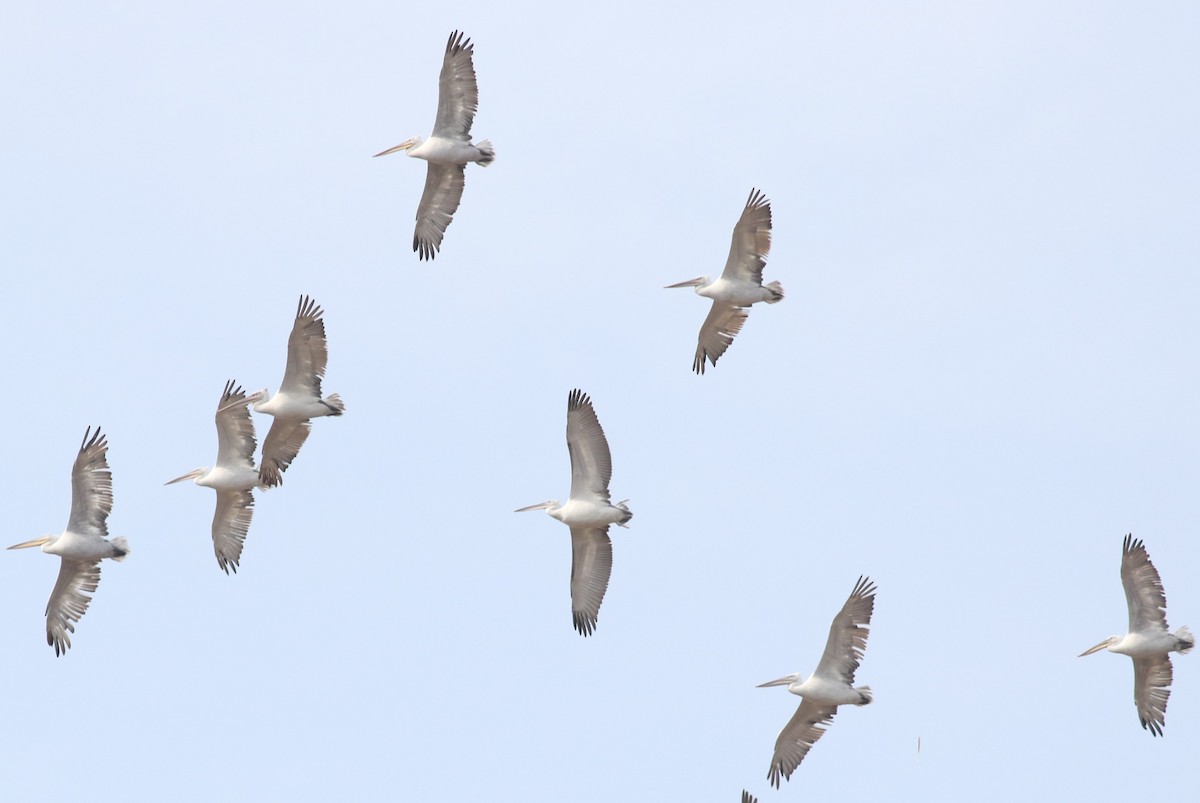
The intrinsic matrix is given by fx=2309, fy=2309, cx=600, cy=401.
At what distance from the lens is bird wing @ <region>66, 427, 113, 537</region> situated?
2908 centimetres

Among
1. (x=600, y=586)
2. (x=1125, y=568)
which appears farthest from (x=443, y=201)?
(x=1125, y=568)

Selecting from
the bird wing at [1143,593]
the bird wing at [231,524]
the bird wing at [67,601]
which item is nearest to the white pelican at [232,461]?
the bird wing at [231,524]

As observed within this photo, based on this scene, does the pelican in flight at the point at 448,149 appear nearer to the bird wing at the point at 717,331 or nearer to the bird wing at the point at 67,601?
the bird wing at the point at 717,331

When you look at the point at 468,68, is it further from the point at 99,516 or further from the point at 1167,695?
the point at 1167,695

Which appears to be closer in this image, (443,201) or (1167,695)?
(1167,695)

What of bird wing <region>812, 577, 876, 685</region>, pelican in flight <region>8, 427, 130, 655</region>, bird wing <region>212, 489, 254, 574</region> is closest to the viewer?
bird wing <region>812, 577, 876, 685</region>

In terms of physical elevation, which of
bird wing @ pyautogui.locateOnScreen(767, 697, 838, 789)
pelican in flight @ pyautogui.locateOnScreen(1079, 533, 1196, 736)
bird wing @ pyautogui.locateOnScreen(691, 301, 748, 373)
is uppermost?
bird wing @ pyautogui.locateOnScreen(691, 301, 748, 373)

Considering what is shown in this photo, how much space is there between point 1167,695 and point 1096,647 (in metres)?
1.03

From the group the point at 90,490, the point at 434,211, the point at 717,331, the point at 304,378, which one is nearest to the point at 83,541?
the point at 90,490

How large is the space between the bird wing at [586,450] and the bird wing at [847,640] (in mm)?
3123

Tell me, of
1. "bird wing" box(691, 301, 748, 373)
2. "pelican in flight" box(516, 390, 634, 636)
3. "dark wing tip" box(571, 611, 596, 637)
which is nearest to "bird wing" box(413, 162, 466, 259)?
"bird wing" box(691, 301, 748, 373)

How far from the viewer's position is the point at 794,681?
90.7 ft

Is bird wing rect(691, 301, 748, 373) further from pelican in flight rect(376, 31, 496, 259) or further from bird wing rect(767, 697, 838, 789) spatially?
bird wing rect(767, 697, 838, 789)

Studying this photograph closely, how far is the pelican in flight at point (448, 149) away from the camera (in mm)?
29625
